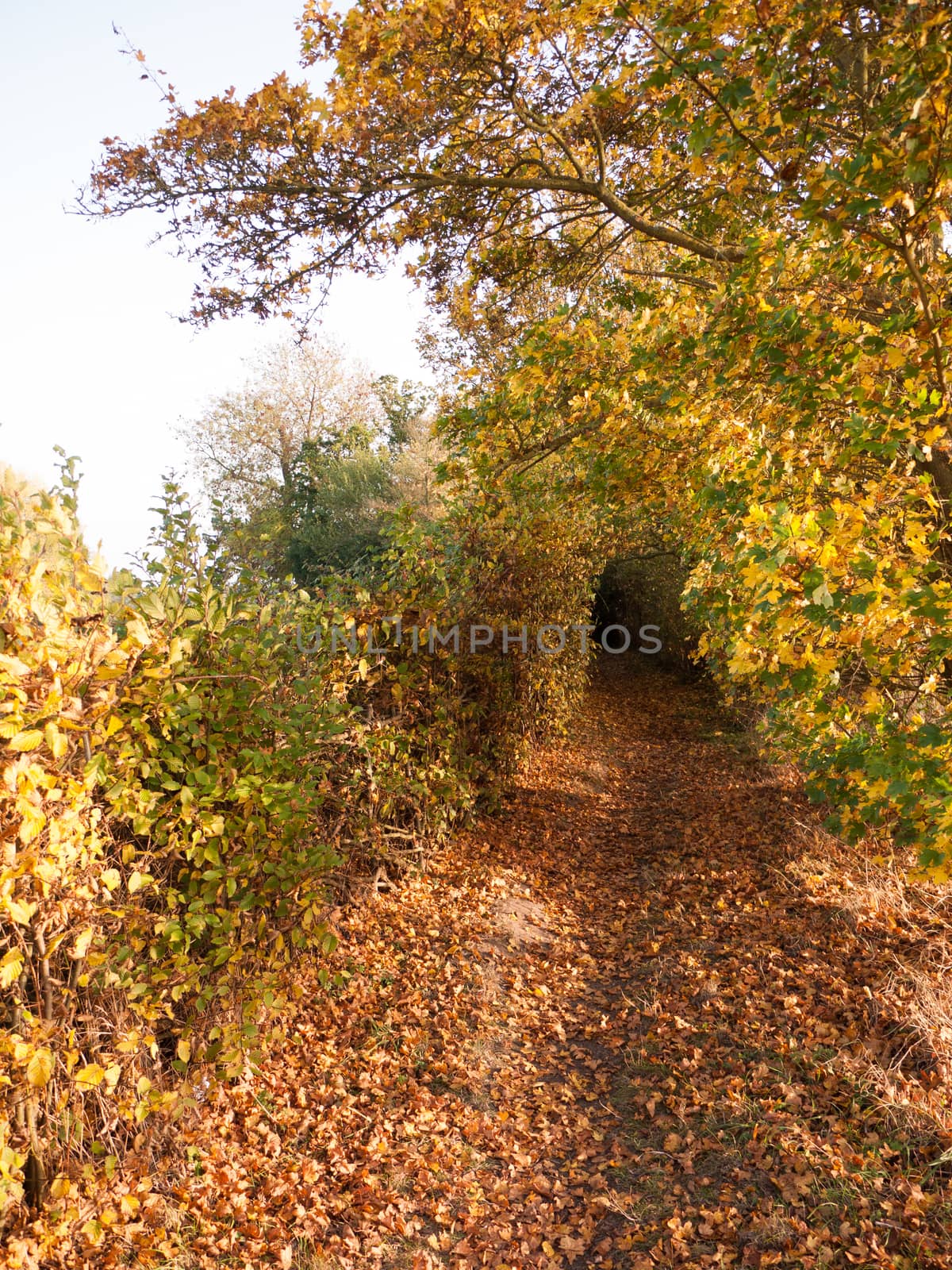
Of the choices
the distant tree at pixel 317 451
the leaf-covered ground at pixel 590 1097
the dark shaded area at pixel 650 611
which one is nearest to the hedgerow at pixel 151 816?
the leaf-covered ground at pixel 590 1097

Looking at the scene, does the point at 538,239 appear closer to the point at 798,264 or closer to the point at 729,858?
the point at 798,264

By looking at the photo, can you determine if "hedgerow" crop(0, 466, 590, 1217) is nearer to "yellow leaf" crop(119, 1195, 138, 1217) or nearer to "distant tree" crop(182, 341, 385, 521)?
"yellow leaf" crop(119, 1195, 138, 1217)

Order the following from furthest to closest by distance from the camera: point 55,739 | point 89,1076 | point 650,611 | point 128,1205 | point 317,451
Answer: point 317,451
point 650,611
point 128,1205
point 89,1076
point 55,739

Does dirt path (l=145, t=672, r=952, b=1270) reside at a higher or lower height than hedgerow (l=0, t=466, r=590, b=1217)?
lower

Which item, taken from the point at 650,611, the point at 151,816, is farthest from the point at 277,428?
the point at 151,816

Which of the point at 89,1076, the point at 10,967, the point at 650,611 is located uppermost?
the point at 650,611

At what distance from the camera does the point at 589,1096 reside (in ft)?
14.7

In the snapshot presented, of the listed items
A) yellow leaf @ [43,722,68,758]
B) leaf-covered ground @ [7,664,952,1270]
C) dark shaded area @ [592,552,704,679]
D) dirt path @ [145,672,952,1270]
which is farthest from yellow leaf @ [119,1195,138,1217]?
dark shaded area @ [592,552,704,679]

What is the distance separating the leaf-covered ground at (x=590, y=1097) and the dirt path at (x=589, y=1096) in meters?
0.01

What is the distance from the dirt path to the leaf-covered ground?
0.01m

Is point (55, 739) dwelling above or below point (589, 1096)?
above

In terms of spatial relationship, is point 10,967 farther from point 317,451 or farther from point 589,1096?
point 317,451

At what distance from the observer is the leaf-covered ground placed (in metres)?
3.35

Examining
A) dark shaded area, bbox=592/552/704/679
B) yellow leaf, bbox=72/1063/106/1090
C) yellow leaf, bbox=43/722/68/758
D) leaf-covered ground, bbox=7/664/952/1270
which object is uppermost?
dark shaded area, bbox=592/552/704/679
